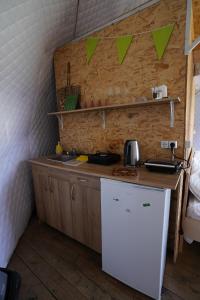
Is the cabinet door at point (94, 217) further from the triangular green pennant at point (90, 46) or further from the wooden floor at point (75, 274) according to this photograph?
the triangular green pennant at point (90, 46)

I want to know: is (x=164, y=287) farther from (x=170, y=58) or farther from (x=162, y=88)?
(x=170, y=58)

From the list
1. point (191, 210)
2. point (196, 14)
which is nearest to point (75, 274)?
point (191, 210)

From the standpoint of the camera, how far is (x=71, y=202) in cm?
179

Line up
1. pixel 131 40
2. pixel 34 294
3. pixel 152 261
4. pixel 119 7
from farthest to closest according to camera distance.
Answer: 1. pixel 119 7
2. pixel 131 40
3. pixel 34 294
4. pixel 152 261

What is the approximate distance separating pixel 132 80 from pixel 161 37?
0.45 metres

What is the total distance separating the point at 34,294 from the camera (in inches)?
55.1

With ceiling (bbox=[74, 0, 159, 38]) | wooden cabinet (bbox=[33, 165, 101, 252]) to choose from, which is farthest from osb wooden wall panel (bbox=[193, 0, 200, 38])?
wooden cabinet (bbox=[33, 165, 101, 252])

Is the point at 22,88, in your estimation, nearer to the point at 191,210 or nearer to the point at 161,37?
the point at 161,37

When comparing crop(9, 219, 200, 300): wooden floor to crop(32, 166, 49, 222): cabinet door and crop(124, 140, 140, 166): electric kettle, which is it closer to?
crop(32, 166, 49, 222): cabinet door

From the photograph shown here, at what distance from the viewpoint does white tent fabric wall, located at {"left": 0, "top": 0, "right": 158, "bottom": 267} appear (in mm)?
1453

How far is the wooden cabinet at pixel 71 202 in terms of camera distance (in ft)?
5.25

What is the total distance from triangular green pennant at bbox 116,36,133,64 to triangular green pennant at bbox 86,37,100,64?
0.99 feet

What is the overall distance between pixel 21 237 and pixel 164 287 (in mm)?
1721

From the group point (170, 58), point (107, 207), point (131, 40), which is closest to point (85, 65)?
point (131, 40)
